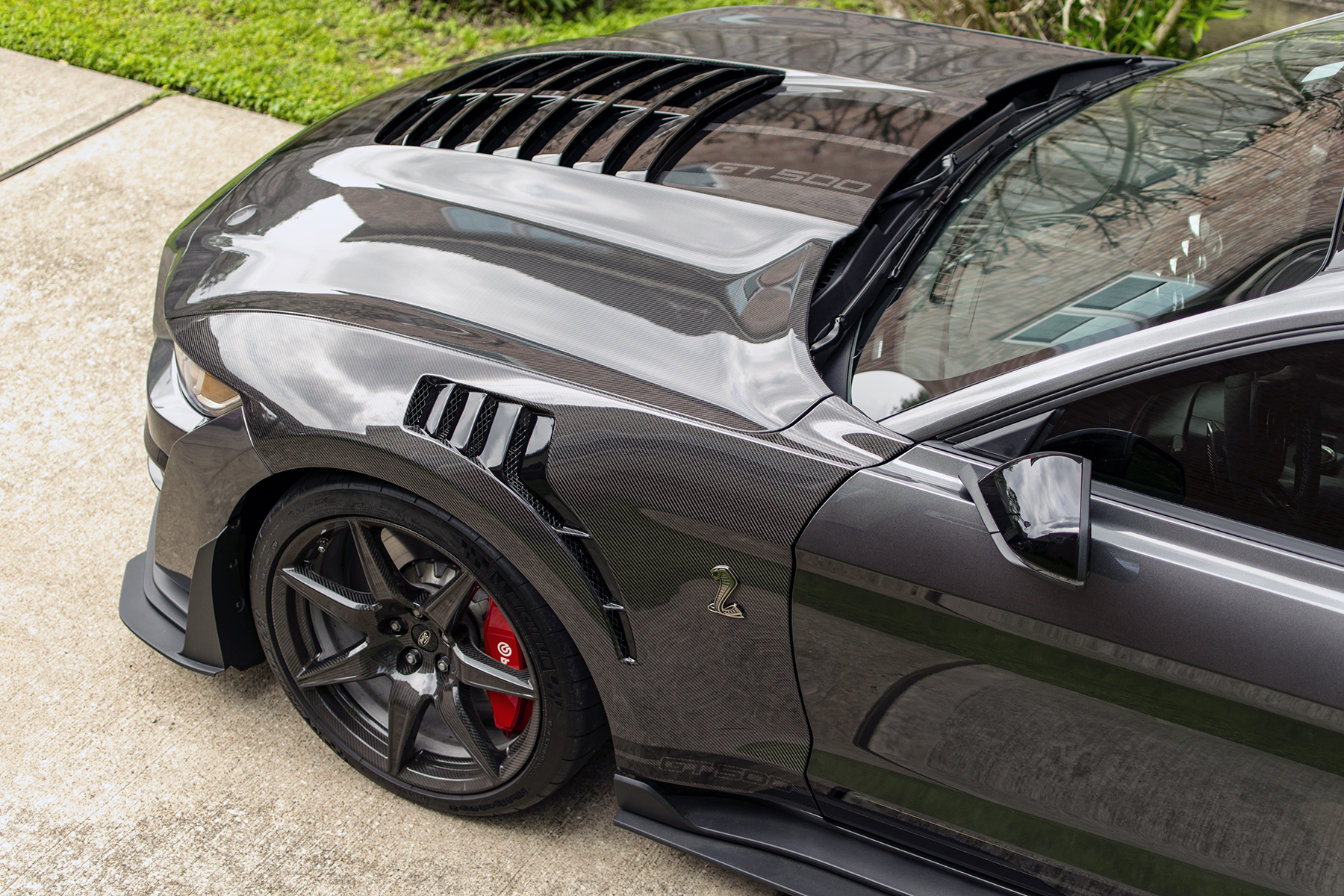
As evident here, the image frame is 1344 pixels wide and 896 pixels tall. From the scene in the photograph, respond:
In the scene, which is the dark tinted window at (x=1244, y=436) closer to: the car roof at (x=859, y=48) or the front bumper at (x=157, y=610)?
the car roof at (x=859, y=48)

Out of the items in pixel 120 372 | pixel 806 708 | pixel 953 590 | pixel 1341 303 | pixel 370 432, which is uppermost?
pixel 1341 303

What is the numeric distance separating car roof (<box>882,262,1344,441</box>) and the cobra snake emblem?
14.3 inches

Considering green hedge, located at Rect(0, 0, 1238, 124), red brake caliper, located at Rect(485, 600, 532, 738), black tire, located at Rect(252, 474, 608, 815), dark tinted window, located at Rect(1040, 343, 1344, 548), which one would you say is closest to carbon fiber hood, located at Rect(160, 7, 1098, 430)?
black tire, located at Rect(252, 474, 608, 815)

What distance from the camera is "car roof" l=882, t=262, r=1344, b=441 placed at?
146 cm

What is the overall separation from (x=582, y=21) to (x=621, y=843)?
4.74m

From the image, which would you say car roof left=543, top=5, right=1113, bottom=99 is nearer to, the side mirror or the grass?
the side mirror

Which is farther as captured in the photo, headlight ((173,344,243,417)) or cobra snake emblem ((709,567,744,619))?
headlight ((173,344,243,417))

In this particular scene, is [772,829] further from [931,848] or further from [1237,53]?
[1237,53]

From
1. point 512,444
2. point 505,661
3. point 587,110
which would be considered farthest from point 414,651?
point 587,110

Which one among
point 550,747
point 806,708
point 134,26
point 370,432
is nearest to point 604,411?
point 370,432

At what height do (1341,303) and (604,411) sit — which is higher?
(1341,303)

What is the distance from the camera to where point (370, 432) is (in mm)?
1920

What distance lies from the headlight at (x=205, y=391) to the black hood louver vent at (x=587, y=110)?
70 cm

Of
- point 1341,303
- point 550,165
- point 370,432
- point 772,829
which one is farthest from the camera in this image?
point 550,165
